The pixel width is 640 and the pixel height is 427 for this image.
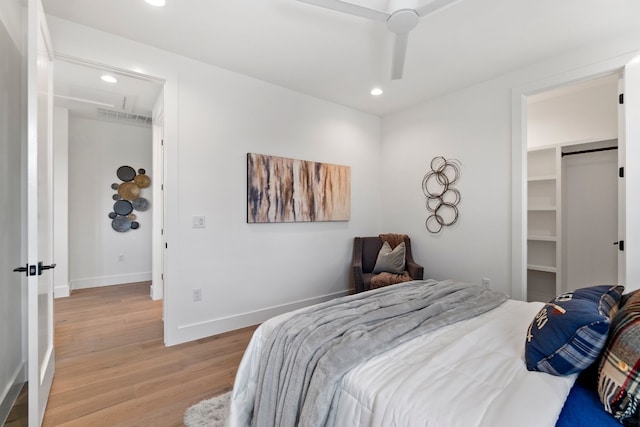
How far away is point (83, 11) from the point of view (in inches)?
83.9

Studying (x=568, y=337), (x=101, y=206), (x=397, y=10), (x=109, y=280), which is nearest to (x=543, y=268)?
(x=568, y=337)

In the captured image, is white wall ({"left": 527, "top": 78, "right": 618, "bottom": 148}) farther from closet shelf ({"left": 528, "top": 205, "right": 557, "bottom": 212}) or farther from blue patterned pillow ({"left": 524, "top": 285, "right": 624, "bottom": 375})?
blue patterned pillow ({"left": 524, "top": 285, "right": 624, "bottom": 375})

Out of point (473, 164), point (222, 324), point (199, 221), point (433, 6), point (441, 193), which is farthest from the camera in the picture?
point (441, 193)

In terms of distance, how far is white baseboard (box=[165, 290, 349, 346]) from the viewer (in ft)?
8.97

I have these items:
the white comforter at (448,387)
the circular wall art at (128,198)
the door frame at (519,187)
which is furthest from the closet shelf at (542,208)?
the circular wall art at (128,198)

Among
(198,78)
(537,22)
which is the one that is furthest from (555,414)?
(198,78)

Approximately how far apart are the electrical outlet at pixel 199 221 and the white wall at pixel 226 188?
0.04 meters

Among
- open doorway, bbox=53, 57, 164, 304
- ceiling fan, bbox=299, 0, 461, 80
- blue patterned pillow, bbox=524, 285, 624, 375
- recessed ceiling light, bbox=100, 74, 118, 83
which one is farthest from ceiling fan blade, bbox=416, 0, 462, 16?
open doorway, bbox=53, 57, 164, 304

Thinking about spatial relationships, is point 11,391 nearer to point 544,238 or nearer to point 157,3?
point 157,3

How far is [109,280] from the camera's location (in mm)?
4738

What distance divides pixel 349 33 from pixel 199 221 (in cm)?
210

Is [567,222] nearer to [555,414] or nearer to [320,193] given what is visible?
[320,193]

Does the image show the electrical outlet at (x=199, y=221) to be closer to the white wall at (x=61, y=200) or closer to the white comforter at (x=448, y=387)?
the white comforter at (x=448, y=387)

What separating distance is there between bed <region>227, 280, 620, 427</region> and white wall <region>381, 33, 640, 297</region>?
166 centimetres
